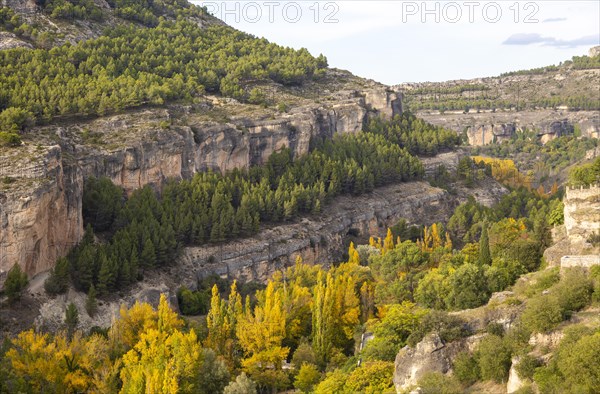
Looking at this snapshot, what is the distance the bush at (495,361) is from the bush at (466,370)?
0.41 m

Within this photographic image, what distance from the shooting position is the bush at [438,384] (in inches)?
1740

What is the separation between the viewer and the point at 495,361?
46.0 metres

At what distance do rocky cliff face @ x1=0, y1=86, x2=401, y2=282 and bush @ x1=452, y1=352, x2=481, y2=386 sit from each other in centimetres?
→ 3710

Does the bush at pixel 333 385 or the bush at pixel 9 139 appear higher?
the bush at pixel 9 139

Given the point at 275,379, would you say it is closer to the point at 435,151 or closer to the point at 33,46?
the point at 33,46

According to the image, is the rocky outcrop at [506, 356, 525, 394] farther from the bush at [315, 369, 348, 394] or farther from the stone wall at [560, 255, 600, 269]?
the bush at [315, 369, 348, 394]

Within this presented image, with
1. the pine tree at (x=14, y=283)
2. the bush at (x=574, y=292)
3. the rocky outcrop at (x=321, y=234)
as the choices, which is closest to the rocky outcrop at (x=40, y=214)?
the pine tree at (x=14, y=283)

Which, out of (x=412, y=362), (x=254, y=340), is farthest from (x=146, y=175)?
(x=412, y=362)

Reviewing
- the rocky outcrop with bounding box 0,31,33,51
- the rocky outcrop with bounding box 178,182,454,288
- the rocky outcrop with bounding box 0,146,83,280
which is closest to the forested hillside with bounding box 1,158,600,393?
the rocky outcrop with bounding box 0,146,83,280

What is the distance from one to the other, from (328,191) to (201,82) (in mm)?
23172

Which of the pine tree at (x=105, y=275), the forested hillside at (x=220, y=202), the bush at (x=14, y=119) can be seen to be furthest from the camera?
the bush at (x=14, y=119)

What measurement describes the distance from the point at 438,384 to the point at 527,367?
4.28 meters

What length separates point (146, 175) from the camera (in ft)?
308

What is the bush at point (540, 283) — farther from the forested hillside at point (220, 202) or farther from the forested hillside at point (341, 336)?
the forested hillside at point (220, 202)
